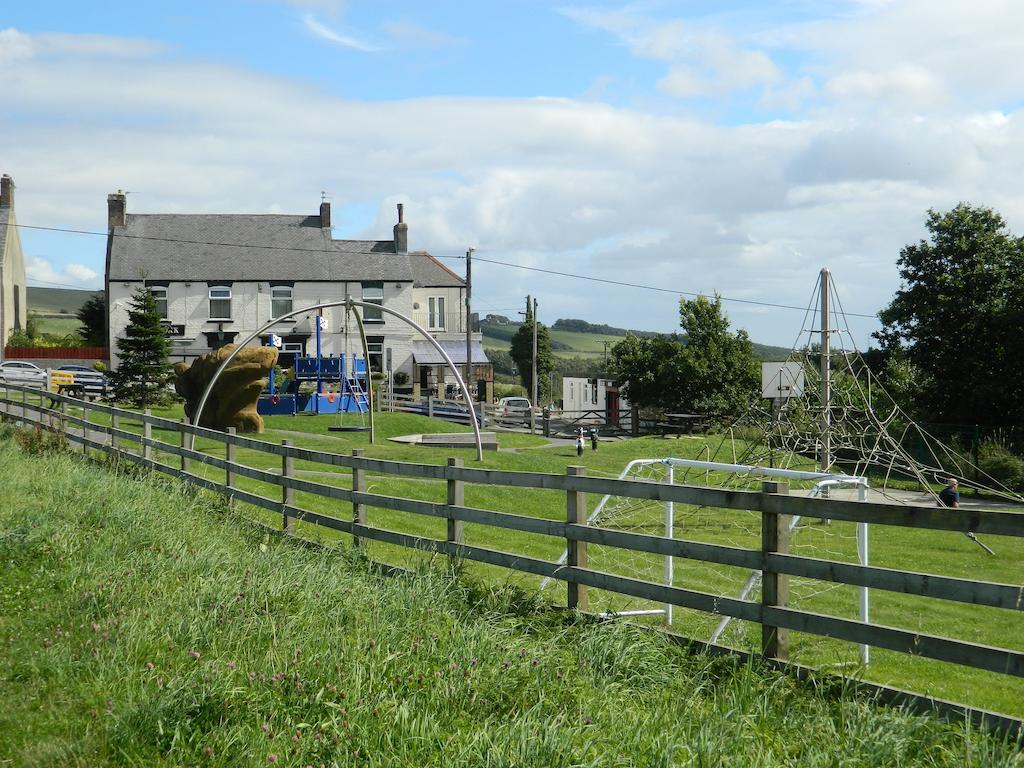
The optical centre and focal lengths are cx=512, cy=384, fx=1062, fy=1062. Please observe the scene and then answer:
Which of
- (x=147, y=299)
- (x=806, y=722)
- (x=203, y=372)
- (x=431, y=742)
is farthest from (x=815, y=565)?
(x=147, y=299)

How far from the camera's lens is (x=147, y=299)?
127 ft

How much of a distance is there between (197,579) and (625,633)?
2980 millimetres

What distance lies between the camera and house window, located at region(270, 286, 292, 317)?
186 feet

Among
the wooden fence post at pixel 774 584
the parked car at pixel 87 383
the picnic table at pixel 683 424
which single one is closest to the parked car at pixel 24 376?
the parked car at pixel 87 383

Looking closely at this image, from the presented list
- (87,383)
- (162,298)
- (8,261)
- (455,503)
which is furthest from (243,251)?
(455,503)

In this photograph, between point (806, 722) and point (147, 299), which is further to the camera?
point (147, 299)

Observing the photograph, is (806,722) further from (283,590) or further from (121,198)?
(121,198)

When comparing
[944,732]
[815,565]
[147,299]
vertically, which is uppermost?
[147,299]

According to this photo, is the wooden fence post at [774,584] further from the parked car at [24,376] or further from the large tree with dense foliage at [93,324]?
the large tree with dense foliage at [93,324]

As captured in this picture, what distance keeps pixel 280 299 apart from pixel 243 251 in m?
3.64

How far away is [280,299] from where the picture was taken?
56812 mm

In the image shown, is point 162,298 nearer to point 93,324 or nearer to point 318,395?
point 93,324

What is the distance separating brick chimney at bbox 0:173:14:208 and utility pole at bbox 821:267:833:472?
51241 mm

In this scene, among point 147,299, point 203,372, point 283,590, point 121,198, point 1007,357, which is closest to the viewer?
point 283,590
